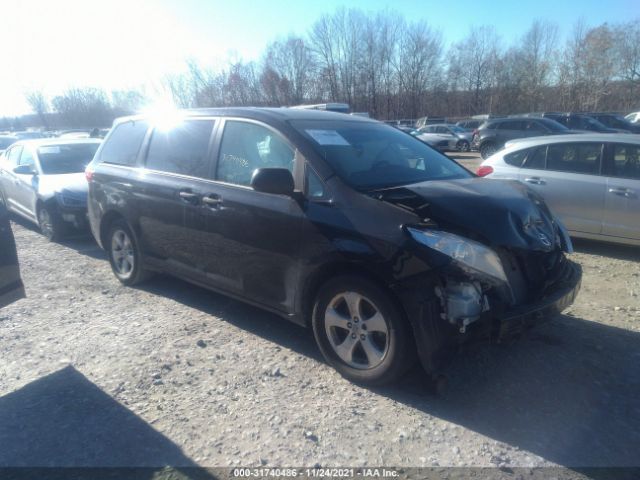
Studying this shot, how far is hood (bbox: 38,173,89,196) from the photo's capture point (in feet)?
24.2

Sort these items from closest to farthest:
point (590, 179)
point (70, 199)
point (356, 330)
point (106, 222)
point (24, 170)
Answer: point (356, 330)
point (106, 222)
point (590, 179)
point (70, 199)
point (24, 170)

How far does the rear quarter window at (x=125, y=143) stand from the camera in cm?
506

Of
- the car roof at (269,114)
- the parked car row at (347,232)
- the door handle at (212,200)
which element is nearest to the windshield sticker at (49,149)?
the parked car row at (347,232)

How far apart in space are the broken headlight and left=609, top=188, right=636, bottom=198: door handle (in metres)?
3.86

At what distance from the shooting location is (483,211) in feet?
10.1

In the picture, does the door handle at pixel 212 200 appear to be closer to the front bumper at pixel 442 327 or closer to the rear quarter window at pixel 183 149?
the rear quarter window at pixel 183 149

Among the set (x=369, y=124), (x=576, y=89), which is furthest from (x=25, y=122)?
(x=369, y=124)

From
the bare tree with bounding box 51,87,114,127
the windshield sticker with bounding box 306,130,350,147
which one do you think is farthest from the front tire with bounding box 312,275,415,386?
the bare tree with bounding box 51,87,114,127

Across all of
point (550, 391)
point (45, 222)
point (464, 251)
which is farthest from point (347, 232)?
point (45, 222)

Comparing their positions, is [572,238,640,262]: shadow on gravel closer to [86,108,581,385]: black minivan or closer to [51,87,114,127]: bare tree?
[86,108,581,385]: black minivan

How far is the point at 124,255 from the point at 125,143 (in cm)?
124

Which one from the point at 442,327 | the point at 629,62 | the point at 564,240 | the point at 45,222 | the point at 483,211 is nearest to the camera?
the point at 442,327

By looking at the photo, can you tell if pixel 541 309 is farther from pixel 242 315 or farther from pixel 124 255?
pixel 124 255

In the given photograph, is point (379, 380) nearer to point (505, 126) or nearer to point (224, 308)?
point (224, 308)
